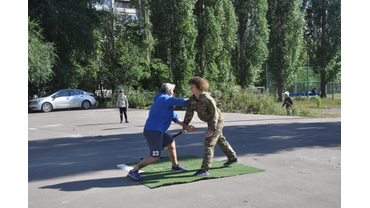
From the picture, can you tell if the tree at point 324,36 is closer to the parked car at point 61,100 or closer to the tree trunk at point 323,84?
the tree trunk at point 323,84

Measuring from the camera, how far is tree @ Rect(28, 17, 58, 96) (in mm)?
21031

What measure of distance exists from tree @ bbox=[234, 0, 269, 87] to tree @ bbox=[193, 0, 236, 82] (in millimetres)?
Answer: 4690

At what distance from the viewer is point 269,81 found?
3538cm

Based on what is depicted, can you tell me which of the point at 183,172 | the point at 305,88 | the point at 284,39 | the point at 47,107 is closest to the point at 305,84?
the point at 305,88

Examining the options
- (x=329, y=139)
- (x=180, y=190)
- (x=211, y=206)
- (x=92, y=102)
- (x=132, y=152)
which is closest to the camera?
(x=211, y=206)

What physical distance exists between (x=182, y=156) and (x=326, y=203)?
3.75 metres

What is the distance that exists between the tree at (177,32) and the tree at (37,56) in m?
8.15

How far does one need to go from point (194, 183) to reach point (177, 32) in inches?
805

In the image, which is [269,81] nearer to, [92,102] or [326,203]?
[92,102]

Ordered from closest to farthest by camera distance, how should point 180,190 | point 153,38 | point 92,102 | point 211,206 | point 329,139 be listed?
point 211,206, point 180,190, point 329,139, point 92,102, point 153,38

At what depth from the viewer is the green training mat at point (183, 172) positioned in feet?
17.8

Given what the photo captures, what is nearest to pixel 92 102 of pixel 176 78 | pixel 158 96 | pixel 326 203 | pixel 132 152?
pixel 176 78

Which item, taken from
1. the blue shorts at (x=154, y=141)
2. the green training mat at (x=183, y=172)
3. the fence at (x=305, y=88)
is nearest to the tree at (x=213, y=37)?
the fence at (x=305, y=88)
